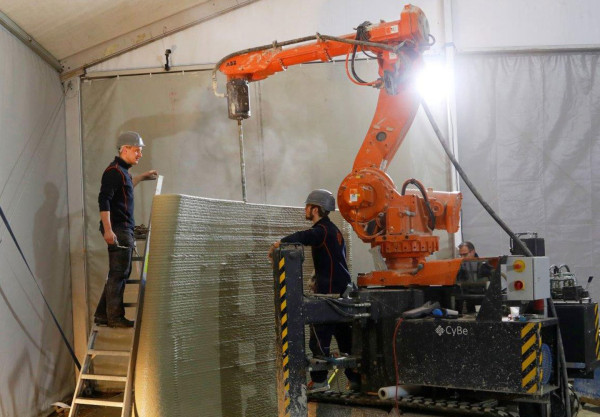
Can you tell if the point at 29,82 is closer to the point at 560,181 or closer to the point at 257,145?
the point at 257,145

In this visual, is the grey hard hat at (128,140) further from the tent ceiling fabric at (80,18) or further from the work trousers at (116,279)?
the tent ceiling fabric at (80,18)

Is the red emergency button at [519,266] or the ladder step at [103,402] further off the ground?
the red emergency button at [519,266]

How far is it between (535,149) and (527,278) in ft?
14.1

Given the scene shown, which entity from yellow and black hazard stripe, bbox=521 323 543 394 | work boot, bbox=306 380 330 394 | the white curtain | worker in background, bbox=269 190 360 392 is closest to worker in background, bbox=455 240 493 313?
yellow and black hazard stripe, bbox=521 323 543 394

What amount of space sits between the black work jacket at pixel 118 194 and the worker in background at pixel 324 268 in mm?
1373

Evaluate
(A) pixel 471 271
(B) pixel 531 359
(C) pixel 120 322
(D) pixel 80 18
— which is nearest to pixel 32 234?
(C) pixel 120 322

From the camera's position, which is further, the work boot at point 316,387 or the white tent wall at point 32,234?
the white tent wall at point 32,234

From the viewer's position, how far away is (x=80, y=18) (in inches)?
272

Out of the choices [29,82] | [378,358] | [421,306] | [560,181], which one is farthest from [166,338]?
[560,181]

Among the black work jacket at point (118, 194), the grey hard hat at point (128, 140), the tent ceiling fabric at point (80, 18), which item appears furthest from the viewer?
the tent ceiling fabric at point (80, 18)

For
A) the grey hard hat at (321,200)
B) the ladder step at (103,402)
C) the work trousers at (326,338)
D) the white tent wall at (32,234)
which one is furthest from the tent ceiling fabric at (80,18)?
the work trousers at (326,338)

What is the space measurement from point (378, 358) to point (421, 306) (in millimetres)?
492

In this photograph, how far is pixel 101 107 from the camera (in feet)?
26.4

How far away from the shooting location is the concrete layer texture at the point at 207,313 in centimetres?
484
